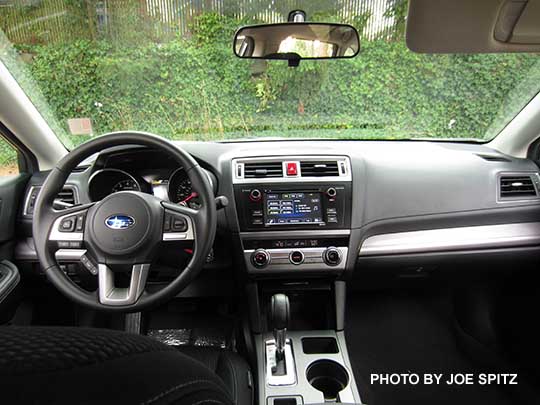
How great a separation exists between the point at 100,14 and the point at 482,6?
184 centimetres

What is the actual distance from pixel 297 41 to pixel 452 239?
4.17ft

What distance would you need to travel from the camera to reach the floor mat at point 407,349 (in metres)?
2.40

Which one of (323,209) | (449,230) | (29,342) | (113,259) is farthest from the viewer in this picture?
(449,230)

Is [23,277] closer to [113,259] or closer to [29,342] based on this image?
[113,259]

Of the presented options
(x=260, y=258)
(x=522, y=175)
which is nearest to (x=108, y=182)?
(x=260, y=258)

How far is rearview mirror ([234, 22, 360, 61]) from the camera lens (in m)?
1.98


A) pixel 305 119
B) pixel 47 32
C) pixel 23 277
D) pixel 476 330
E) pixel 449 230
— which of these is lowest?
pixel 476 330

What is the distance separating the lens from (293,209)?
2113 millimetres

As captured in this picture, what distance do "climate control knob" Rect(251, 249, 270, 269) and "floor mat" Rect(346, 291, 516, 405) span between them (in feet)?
2.97

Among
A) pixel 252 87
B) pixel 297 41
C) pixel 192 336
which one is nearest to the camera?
pixel 297 41

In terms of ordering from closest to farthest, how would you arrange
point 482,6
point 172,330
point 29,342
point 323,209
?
point 29,342
point 482,6
point 323,209
point 172,330

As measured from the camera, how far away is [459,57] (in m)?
2.22

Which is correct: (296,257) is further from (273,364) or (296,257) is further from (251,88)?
(251,88)

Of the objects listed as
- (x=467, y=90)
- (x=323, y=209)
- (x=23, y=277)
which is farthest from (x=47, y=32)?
(x=467, y=90)
